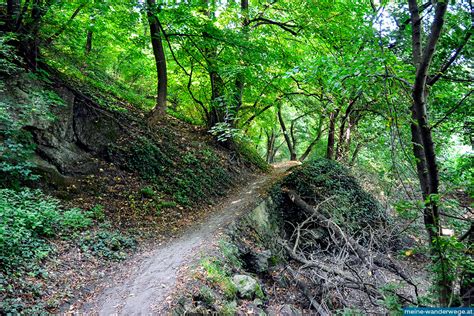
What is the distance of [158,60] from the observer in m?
11.0

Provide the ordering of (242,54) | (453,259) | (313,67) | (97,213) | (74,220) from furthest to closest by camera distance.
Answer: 1. (242,54)
2. (97,213)
3. (74,220)
4. (313,67)
5. (453,259)

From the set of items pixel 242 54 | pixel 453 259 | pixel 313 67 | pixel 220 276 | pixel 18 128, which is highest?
pixel 242 54

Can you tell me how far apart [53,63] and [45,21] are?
5.20 feet

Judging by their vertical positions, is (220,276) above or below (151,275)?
above

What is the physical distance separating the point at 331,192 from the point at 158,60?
316 inches

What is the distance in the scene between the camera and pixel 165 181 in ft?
31.6

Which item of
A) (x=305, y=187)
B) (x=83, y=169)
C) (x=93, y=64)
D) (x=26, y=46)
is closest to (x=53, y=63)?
(x=26, y=46)

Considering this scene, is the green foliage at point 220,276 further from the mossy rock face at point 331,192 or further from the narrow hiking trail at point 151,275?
the mossy rock face at point 331,192

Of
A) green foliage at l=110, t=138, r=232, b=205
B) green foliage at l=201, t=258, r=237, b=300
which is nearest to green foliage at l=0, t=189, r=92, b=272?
green foliage at l=110, t=138, r=232, b=205

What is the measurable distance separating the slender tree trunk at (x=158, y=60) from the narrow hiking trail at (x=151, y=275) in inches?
200

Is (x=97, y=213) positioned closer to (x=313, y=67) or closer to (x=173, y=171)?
(x=173, y=171)

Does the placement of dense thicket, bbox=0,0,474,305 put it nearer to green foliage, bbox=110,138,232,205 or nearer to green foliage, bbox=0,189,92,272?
green foliage, bbox=0,189,92,272

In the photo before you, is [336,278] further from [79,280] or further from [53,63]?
[53,63]

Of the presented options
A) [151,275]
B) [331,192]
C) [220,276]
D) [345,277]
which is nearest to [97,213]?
[151,275]
